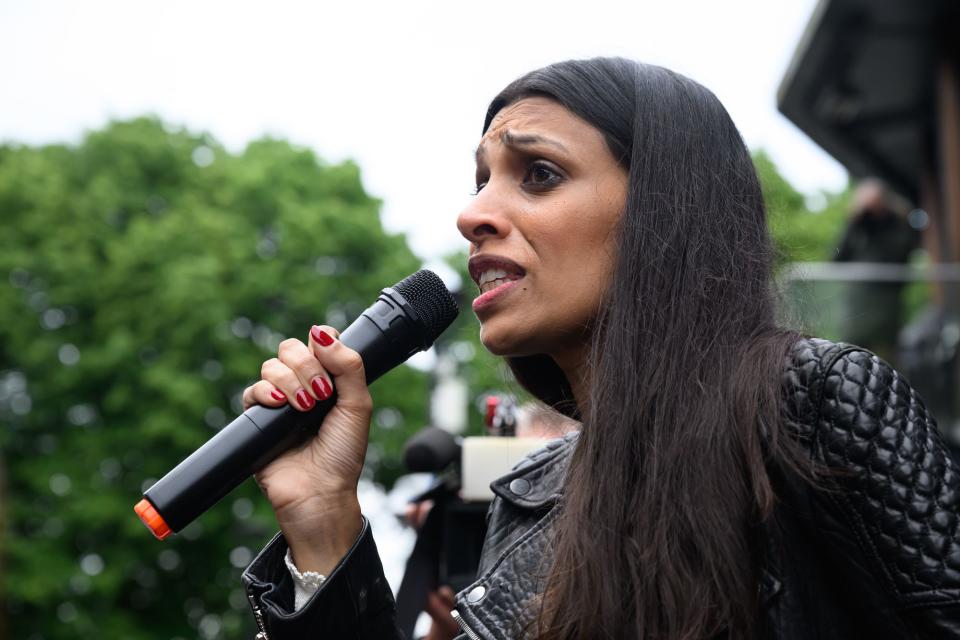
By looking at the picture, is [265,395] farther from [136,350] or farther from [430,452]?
[136,350]

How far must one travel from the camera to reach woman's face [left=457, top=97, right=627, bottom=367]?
208cm

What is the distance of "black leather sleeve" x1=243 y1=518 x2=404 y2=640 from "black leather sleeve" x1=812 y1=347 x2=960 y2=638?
0.86 meters

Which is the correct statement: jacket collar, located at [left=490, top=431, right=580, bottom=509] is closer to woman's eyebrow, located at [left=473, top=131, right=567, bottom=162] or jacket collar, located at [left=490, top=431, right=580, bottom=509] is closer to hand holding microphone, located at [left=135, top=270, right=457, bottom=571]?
hand holding microphone, located at [left=135, top=270, right=457, bottom=571]

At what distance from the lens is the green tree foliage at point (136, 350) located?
21875 mm

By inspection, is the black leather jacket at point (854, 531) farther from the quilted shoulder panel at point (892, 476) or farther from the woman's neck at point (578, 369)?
the woman's neck at point (578, 369)

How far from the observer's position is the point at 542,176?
7.02 ft

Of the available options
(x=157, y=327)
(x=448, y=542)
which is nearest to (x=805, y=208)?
(x=157, y=327)

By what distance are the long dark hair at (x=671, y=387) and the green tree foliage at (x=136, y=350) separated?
20.1m

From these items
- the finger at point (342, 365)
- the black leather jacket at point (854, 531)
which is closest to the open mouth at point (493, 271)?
the finger at point (342, 365)

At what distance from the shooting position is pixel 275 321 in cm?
2397

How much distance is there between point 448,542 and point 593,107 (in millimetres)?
1815

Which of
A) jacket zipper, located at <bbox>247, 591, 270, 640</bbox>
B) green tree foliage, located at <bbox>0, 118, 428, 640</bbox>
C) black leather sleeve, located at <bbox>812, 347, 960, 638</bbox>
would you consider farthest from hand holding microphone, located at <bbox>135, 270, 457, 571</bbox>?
green tree foliage, located at <bbox>0, 118, 428, 640</bbox>

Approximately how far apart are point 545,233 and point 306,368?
498 millimetres

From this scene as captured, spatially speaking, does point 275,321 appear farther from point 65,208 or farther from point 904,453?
point 904,453
